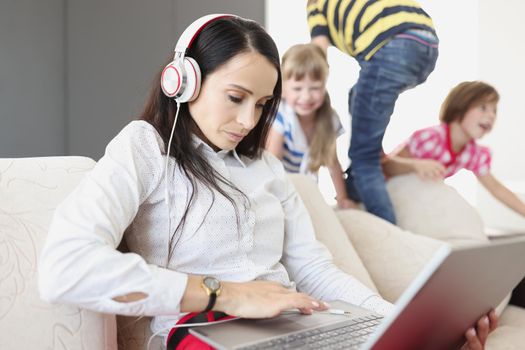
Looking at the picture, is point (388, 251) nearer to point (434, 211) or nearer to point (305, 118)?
point (434, 211)

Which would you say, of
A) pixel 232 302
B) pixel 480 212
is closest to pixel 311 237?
pixel 232 302

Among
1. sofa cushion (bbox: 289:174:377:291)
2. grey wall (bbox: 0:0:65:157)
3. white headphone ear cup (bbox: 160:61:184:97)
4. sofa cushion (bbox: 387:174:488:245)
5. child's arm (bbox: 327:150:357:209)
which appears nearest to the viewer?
white headphone ear cup (bbox: 160:61:184:97)

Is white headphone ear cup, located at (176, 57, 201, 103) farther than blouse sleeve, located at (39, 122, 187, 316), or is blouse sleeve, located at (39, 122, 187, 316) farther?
white headphone ear cup, located at (176, 57, 201, 103)

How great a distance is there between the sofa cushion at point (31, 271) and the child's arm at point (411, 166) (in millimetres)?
1431

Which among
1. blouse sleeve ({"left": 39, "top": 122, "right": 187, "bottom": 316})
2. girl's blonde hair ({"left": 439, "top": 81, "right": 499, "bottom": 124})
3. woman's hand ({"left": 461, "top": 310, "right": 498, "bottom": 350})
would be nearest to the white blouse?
blouse sleeve ({"left": 39, "top": 122, "right": 187, "bottom": 316})

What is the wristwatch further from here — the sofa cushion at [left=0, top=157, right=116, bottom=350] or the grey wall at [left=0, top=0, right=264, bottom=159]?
the grey wall at [left=0, top=0, right=264, bottom=159]

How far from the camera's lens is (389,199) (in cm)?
225

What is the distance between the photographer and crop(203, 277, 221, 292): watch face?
2.95ft

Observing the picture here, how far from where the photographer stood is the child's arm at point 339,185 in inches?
91.4

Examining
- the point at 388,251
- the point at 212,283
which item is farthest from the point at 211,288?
the point at 388,251

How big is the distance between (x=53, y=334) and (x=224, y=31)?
0.64m

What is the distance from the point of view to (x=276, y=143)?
7.34ft

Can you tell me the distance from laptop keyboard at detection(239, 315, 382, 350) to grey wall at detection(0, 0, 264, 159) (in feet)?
4.36

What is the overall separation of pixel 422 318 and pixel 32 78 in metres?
1.58
